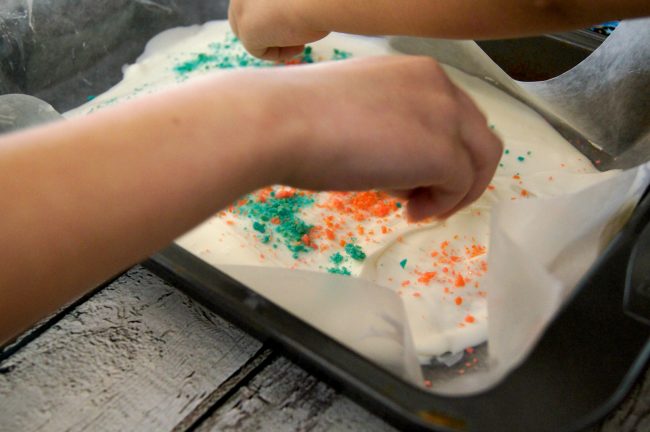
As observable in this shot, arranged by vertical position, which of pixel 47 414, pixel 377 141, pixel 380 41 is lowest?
pixel 47 414

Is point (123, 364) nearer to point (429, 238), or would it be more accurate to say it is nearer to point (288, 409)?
point (288, 409)

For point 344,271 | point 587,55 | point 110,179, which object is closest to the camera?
point 110,179

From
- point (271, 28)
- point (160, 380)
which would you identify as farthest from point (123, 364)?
point (271, 28)

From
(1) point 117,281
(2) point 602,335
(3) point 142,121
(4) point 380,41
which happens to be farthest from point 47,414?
(4) point 380,41

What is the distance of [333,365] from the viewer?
0.37 m

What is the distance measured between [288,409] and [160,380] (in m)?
0.09

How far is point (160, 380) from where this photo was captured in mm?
433

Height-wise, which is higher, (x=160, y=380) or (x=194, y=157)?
(x=194, y=157)

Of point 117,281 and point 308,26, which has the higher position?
point 308,26

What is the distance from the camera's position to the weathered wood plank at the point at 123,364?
1.36 ft

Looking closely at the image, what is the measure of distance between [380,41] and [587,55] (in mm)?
256

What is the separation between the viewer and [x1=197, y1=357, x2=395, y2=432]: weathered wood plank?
16.1 inches

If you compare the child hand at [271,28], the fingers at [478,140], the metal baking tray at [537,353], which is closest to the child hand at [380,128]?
the fingers at [478,140]

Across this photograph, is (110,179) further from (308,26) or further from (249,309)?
(308,26)
